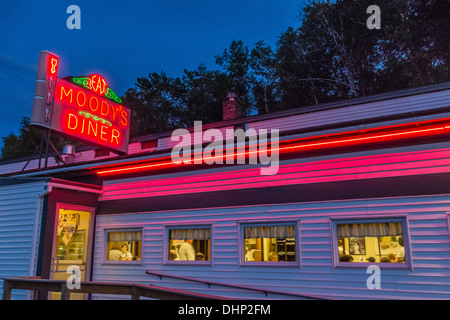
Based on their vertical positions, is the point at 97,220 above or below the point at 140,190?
below

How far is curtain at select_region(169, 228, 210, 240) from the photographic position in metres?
8.60

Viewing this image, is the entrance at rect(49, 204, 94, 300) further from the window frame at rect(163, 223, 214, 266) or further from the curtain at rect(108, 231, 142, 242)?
the window frame at rect(163, 223, 214, 266)

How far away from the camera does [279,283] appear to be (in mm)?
7469

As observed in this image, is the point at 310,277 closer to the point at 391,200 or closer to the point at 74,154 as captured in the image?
the point at 391,200

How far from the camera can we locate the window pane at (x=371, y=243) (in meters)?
6.64

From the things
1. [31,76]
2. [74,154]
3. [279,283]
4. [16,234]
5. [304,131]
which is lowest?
[279,283]

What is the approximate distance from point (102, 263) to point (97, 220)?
116cm

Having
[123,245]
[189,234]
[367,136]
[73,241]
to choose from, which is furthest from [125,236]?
[367,136]

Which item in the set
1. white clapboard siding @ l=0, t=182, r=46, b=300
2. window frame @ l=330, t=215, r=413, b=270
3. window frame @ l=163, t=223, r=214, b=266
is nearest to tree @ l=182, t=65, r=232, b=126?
white clapboard siding @ l=0, t=182, r=46, b=300

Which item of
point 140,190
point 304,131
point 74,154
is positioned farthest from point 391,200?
point 74,154

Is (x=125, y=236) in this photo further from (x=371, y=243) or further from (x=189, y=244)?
(x=371, y=243)

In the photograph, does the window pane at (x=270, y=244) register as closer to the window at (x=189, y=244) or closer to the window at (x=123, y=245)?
the window at (x=189, y=244)

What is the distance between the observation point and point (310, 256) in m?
7.26

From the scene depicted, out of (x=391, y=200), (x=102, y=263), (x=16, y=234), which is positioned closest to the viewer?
(x=391, y=200)
